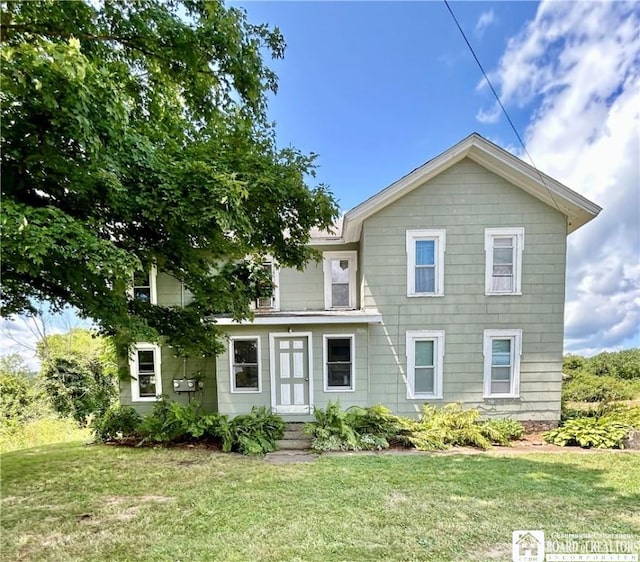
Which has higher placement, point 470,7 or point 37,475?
point 470,7

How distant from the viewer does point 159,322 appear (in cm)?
604

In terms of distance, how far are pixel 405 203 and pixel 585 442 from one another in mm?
6781

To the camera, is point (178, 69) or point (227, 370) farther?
point (227, 370)

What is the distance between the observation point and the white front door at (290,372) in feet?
29.3

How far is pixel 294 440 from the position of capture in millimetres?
7926

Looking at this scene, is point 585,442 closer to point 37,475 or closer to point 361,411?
point 361,411

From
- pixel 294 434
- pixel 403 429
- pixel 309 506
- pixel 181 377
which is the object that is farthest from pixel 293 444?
pixel 181 377

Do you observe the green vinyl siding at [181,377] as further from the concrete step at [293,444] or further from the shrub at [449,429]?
the shrub at [449,429]

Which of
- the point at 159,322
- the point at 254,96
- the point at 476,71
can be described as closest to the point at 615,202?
the point at 476,71

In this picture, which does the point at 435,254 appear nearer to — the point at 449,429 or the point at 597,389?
the point at 449,429

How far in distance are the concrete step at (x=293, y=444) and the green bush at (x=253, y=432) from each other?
5.0 inches

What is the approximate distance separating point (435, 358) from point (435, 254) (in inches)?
107

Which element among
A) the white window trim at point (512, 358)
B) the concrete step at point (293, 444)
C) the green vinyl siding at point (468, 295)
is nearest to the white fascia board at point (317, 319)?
the green vinyl siding at point (468, 295)

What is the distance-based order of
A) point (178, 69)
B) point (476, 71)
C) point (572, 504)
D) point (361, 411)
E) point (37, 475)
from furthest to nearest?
point (361, 411) < point (476, 71) < point (37, 475) < point (178, 69) < point (572, 504)
